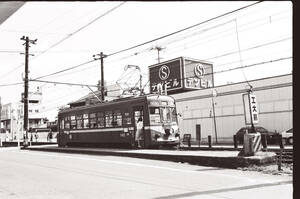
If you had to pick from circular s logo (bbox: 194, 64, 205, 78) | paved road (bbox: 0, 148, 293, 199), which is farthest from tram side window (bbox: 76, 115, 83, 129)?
circular s logo (bbox: 194, 64, 205, 78)

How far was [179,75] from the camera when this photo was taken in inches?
1687

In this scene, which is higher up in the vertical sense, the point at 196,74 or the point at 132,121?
the point at 196,74

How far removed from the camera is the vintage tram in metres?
21.0

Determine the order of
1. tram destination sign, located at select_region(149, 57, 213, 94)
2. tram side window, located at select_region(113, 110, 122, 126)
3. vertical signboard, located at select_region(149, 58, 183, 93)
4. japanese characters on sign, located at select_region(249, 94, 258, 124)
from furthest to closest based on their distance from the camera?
1. vertical signboard, located at select_region(149, 58, 183, 93)
2. tram destination sign, located at select_region(149, 57, 213, 94)
3. tram side window, located at select_region(113, 110, 122, 126)
4. japanese characters on sign, located at select_region(249, 94, 258, 124)

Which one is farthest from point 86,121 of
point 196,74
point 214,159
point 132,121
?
point 196,74

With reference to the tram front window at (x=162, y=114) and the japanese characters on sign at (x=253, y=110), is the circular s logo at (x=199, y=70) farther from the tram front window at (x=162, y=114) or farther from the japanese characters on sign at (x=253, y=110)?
the japanese characters on sign at (x=253, y=110)

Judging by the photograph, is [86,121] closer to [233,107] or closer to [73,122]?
[73,122]

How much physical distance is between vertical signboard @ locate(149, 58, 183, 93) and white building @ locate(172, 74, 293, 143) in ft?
18.8

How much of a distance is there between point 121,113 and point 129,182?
11586 mm

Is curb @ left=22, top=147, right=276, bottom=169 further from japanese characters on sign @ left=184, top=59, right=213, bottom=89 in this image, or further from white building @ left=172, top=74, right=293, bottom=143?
japanese characters on sign @ left=184, top=59, right=213, bottom=89

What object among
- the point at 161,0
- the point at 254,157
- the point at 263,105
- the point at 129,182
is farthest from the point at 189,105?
the point at 161,0

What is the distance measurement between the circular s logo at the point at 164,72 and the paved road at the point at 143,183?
30.4 meters

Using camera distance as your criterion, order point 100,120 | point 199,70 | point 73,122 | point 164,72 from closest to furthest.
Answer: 1. point 100,120
2. point 73,122
3. point 164,72
4. point 199,70

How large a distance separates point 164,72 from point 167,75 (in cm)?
59
